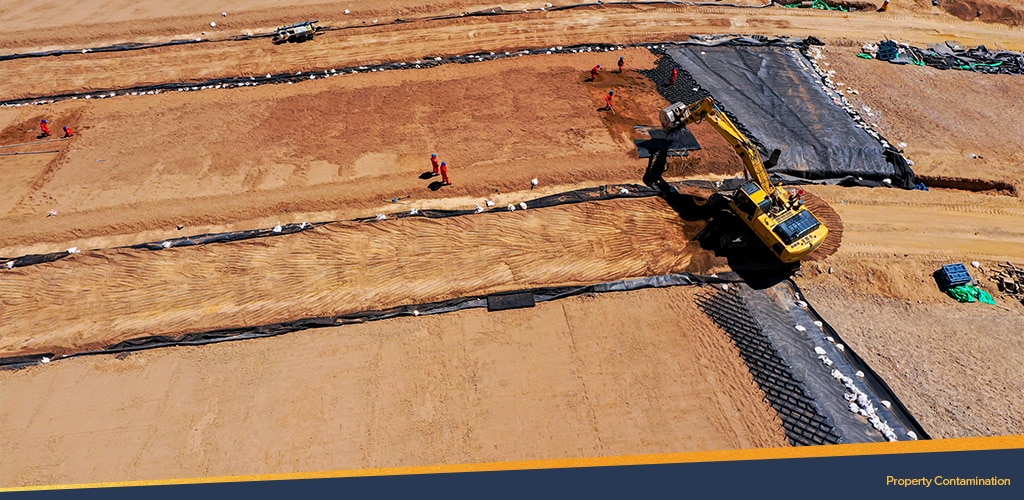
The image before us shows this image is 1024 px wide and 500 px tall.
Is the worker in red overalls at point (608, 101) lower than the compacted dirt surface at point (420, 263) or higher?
higher

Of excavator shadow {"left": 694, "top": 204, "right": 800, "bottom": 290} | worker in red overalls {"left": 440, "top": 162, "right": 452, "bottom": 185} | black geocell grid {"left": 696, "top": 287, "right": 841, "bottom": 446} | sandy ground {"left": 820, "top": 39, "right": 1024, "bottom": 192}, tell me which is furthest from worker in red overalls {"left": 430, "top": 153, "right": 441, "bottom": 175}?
sandy ground {"left": 820, "top": 39, "right": 1024, "bottom": 192}

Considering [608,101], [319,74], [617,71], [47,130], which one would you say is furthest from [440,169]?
[47,130]

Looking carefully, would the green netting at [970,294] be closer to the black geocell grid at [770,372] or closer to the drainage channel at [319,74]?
the black geocell grid at [770,372]

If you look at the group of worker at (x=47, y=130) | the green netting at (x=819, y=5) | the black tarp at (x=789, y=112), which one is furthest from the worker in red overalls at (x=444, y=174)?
the green netting at (x=819, y=5)

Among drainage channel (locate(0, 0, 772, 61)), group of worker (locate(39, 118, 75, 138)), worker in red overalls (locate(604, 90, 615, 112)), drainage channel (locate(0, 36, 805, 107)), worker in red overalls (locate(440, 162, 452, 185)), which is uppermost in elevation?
drainage channel (locate(0, 0, 772, 61))

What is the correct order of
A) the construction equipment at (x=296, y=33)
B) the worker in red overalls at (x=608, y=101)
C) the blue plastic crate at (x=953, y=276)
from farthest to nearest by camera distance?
the construction equipment at (x=296, y=33) → the worker in red overalls at (x=608, y=101) → the blue plastic crate at (x=953, y=276)

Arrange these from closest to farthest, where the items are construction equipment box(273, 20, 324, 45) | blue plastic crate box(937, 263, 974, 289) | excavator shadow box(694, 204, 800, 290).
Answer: blue plastic crate box(937, 263, 974, 289) < excavator shadow box(694, 204, 800, 290) < construction equipment box(273, 20, 324, 45)

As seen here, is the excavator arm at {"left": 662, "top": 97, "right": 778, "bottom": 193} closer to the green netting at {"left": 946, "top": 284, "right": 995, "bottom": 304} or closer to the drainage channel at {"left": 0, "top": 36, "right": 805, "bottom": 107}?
the green netting at {"left": 946, "top": 284, "right": 995, "bottom": 304}
